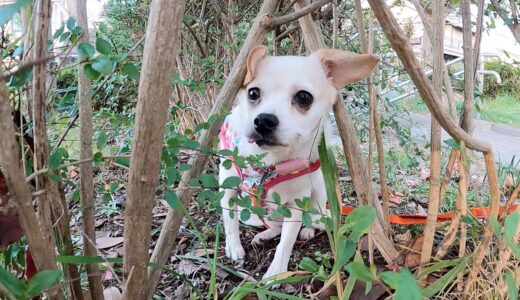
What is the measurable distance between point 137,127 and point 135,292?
1.06 feet

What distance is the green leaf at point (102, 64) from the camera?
0.61 m

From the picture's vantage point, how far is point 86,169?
2.89 ft

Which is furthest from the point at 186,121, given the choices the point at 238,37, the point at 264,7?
the point at 264,7

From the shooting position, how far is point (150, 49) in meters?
0.68

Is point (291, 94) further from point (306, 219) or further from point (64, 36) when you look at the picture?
point (64, 36)

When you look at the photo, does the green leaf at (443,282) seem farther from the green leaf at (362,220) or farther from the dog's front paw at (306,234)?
the dog's front paw at (306,234)

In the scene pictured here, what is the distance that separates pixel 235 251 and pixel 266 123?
0.51m

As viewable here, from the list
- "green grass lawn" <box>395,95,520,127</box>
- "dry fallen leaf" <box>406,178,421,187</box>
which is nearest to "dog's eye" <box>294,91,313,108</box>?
"dry fallen leaf" <box>406,178,421,187</box>

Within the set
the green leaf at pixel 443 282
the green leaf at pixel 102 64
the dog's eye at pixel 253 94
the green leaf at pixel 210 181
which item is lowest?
the green leaf at pixel 443 282

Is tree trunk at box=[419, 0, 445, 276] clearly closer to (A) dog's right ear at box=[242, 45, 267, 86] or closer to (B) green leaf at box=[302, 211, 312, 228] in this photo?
(B) green leaf at box=[302, 211, 312, 228]

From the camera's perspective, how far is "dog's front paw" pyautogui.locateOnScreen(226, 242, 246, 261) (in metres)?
1.63

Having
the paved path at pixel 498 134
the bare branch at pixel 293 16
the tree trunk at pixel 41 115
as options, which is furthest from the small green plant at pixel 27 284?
the paved path at pixel 498 134

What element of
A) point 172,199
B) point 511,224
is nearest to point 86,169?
point 172,199

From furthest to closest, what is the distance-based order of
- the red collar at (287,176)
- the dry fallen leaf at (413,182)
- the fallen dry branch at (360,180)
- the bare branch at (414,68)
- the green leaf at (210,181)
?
the dry fallen leaf at (413,182)
the red collar at (287,176)
the fallen dry branch at (360,180)
the green leaf at (210,181)
the bare branch at (414,68)
